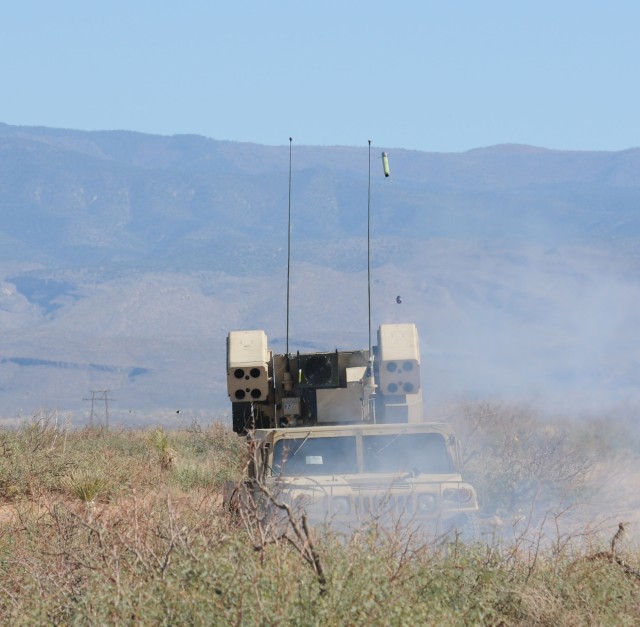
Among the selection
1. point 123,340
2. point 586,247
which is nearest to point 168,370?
point 123,340

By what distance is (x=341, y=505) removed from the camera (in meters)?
11.1

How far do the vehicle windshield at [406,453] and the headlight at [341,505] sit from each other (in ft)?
2.96

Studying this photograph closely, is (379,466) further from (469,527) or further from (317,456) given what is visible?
(469,527)

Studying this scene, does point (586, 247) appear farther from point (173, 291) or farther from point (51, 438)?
point (51, 438)

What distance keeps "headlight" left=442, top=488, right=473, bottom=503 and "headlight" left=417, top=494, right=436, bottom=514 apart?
0.10 meters

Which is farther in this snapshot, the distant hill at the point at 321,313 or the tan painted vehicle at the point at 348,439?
the distant hill at the point at 321,313

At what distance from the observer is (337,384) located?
15383 mm

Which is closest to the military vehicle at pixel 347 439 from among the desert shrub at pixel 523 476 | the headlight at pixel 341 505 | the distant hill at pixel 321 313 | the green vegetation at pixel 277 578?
the headlight at pixel 341 505

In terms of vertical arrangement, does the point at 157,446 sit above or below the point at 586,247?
below

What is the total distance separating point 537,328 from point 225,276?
3181 inches

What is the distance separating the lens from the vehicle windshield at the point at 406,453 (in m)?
12.0

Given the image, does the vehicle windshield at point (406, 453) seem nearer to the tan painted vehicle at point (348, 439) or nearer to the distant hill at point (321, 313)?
the tan painted vehicle at point (348, 439)

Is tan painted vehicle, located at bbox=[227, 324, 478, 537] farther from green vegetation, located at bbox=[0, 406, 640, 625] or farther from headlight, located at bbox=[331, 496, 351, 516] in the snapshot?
green vegetation, located at bbox=[0, 406, 640, 625]

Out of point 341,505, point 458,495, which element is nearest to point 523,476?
point 458,495
